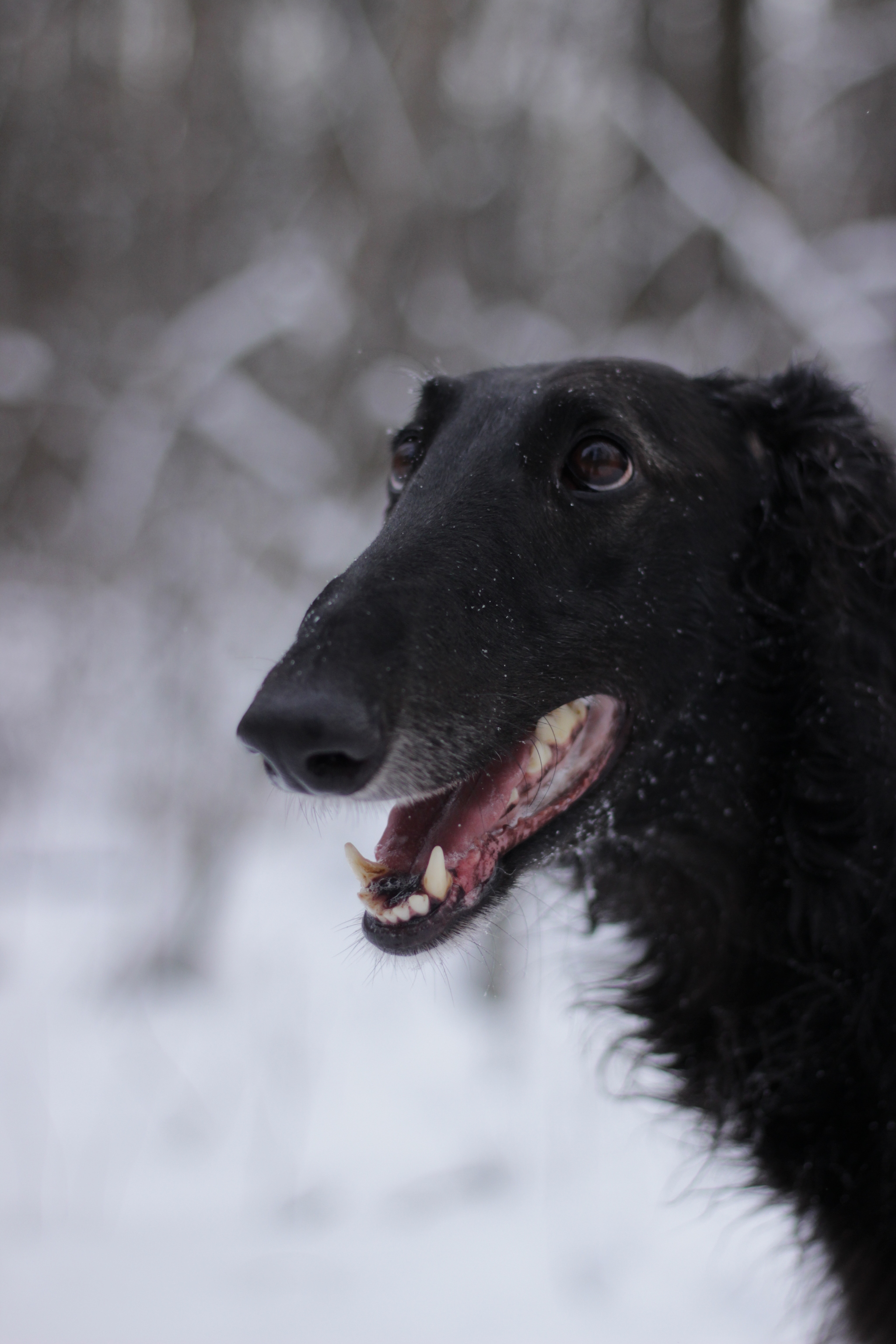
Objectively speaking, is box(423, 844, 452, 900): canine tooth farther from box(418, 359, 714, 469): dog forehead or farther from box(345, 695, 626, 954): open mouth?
box(418, 359, 714, 469): dog forehead

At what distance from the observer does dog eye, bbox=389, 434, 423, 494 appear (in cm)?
222

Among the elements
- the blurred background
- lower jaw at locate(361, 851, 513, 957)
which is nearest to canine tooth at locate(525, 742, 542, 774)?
lower jaw at locate(361, 851, 513, 957)

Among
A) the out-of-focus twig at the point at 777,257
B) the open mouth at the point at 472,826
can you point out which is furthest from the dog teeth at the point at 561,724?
the out-of-focus twig at the point at 777,257

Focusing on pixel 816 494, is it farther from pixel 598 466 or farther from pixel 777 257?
pixel 777 257

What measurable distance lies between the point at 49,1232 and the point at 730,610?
2.95m

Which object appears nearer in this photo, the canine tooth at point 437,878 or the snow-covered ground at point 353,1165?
the canine tooth at point 437,878

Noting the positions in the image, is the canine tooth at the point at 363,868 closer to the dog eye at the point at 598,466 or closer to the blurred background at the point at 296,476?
the dog eye at the point at 598,466

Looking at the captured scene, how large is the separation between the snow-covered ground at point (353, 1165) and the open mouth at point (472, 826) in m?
0.13

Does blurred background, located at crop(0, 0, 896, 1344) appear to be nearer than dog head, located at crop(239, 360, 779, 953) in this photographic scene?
No

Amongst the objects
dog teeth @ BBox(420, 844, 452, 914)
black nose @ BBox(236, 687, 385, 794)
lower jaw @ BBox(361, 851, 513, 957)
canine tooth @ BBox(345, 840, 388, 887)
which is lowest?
lower jaw @ BBox(361, 851, 513, 957)

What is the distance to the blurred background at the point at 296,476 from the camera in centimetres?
332

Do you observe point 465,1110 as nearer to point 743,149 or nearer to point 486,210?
point 486,210

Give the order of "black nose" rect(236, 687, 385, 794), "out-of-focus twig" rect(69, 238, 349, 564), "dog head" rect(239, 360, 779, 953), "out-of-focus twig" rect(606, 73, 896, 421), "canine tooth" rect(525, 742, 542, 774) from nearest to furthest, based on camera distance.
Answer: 1. "black nose" rect(236, 687, 385, 794)
2. "dog head" rect(239, 360, 779, 953)
3. "canine tooth" rect(525, 742, 542, 774)
4. "out-of-focus twig" rect(606, 73, 896, 421)
5. "out-of-focus twig" rect(69, 238, 349, 564)

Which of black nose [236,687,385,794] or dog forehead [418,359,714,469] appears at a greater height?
dog forehead [418,359,714,469]
